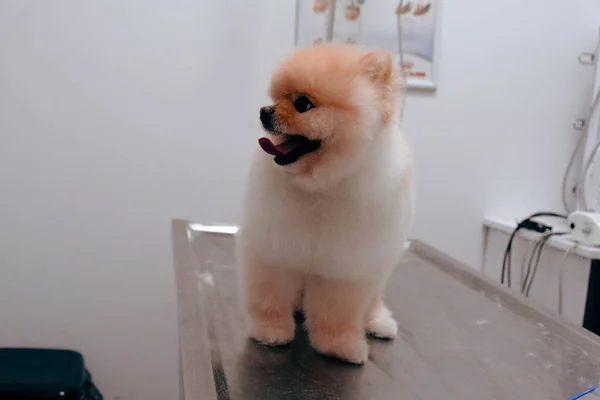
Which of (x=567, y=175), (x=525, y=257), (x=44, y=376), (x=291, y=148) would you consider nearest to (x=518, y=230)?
(x=525, y=257)

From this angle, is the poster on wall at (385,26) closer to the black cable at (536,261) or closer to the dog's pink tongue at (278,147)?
the black cable at (536,261)

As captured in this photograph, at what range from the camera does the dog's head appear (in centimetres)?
60

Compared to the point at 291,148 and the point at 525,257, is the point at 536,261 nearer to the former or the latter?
the point at 525,257

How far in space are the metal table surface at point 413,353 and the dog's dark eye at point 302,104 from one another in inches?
13.6

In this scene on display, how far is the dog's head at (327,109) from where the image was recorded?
60 centimetres

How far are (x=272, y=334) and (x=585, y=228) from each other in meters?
1.02

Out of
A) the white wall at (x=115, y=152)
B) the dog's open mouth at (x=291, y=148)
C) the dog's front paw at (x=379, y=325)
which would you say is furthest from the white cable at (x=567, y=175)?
the dog's open mouth at (x=291, y=148)

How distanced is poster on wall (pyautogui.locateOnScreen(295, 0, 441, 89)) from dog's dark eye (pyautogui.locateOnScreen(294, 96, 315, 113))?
3.15 feet

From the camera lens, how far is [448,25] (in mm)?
1641

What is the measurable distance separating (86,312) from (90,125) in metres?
0.56

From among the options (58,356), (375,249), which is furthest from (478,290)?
(58,356)

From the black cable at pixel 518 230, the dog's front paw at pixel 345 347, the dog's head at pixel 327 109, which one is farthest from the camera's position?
the black cable at pixel 518 230

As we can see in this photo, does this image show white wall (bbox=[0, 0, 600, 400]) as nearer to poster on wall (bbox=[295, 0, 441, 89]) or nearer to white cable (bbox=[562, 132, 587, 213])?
poster on wall (bbox=[295, 0, 441, 89])

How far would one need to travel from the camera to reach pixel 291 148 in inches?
24.7
